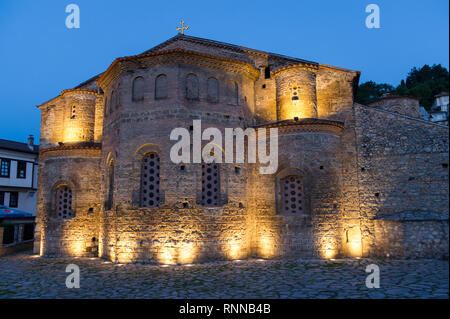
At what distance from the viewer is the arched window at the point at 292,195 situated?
42.6ft

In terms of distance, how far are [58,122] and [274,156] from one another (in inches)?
449

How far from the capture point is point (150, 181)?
12.6 meters

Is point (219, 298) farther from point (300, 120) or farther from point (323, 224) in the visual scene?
point (300, 120)

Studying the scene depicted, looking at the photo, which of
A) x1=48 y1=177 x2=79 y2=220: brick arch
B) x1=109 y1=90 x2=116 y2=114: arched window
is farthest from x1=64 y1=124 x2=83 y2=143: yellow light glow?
Answer: x1=109 y1=90 x2=116 y2=114: arched window

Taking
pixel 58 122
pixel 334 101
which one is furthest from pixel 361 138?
pixel 58 122

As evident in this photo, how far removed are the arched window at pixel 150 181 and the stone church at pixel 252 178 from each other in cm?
4

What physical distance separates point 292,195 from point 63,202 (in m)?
10.1

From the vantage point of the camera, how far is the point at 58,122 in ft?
56.6

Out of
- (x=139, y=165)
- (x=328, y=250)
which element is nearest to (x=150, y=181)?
(x=139, y=165)

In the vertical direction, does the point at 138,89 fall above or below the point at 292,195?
above

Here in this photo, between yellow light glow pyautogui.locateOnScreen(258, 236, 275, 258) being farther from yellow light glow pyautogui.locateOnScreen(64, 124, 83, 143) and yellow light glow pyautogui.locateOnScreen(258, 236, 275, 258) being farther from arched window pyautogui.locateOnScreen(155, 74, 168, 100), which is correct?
yellow light glow pyautogui.locateOnScreen(64, 124, 83, 143)

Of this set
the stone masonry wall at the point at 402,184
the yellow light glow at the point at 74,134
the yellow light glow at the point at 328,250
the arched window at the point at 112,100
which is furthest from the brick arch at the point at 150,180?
the stone masonry wall at the point at 402,184

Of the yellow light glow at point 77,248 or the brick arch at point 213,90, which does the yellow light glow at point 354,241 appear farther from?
the yellow light glow at point 77,248

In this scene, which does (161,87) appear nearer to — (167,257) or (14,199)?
(167,257)
